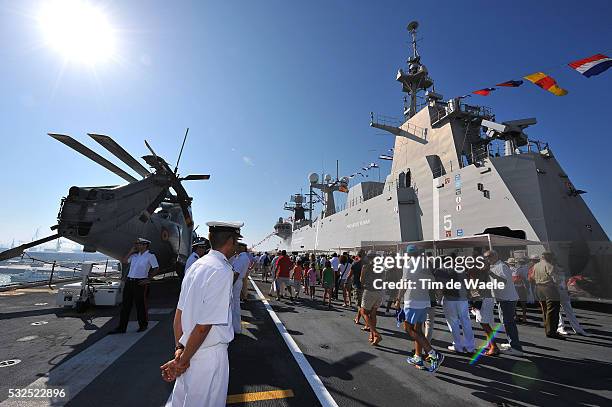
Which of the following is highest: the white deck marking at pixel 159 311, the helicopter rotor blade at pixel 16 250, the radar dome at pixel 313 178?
the radar dome at pixel 313 178

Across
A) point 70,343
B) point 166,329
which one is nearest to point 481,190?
point 166,329

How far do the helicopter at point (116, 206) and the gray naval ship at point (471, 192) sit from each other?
8822mm

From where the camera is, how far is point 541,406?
3.29 meters

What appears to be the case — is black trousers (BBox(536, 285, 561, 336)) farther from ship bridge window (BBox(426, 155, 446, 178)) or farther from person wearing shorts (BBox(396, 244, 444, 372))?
ship bridge window (BBox(426, 155, 446, 178))

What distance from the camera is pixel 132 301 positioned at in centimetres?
602

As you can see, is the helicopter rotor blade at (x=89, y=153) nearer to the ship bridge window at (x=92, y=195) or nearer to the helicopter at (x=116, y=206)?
the helicopter at (x=116, y=206)

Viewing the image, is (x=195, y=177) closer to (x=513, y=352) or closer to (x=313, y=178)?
(x=513, y=352)

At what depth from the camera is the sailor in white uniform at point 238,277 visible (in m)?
6.33

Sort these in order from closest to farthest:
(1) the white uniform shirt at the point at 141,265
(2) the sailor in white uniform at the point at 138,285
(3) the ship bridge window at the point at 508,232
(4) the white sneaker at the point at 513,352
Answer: (4) the white sneaker at the point at 513,352 < (2) the sailor in white uniform at the point at 138,285 < (1) the white uniform shirt at the point at 141,265 < (3) the ship bridge window at the point at 508,232

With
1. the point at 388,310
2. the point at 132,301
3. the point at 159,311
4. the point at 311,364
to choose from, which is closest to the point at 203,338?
the point at 311,364

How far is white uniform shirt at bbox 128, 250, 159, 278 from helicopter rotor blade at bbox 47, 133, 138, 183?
5.67 metres

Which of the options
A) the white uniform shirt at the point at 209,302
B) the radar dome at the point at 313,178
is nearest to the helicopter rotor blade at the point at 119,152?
the white uniform shirt at the point at 209,302

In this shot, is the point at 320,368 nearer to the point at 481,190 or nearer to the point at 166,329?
the point at 166,329

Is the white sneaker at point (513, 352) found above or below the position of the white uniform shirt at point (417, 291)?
below
